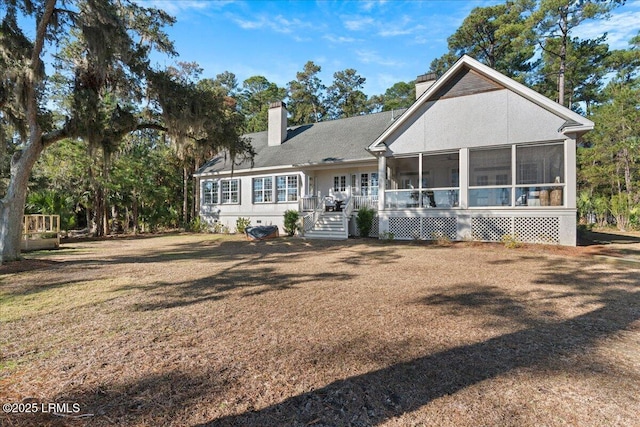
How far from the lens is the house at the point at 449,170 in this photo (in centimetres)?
1078

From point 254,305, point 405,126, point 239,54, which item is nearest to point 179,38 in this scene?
point 239,54

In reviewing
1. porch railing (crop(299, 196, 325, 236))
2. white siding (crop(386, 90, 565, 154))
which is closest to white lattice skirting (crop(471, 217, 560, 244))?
white siding (crop(386, 90, 565, 154))

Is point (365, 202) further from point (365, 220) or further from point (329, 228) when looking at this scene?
point (329, 228)

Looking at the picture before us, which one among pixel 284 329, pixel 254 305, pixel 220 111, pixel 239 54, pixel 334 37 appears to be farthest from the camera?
pixel 334 37

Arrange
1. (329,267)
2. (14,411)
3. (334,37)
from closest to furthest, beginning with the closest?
(14,411), (329,267), (334,37)

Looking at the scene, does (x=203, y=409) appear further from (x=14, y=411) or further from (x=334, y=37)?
(x=334, y=37)

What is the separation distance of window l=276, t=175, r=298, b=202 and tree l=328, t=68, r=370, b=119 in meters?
25.5

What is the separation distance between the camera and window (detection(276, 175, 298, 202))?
1717 centimetres

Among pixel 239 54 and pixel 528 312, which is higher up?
pixel 239 54

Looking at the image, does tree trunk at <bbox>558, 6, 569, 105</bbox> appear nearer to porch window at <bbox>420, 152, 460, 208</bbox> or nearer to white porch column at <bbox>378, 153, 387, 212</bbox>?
porch window at <bbox>420, 152, 460, 208</bbox>

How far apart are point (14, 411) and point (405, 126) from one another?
1316 centimetres

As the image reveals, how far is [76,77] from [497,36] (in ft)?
96.7

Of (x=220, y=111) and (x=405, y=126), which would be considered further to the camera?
(x=405, y=126)

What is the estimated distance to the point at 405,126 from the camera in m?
12.9
